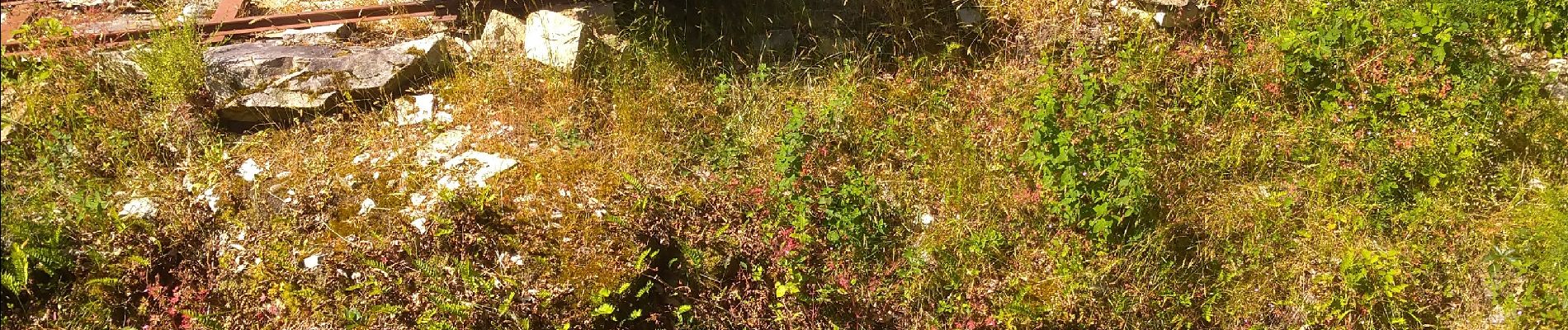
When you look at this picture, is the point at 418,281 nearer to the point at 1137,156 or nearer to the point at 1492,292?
the point at 1137,156

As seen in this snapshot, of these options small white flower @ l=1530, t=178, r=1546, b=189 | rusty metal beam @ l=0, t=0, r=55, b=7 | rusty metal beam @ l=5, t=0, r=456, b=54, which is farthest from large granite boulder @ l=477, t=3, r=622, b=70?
small white flower @ l=1530, t=178, r=1546, b=189

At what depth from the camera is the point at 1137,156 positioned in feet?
13.8

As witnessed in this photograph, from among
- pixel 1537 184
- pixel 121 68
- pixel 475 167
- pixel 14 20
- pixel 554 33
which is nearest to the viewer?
pixel 475 167

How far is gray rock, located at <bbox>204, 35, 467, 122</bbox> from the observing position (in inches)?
180

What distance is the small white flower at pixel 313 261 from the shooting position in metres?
3.86

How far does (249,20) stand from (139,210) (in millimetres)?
1405

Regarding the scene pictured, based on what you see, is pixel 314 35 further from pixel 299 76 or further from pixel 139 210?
pixel 139 210

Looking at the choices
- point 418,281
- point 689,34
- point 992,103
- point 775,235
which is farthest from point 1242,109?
point 418,281

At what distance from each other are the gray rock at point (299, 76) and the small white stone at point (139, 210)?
624mm

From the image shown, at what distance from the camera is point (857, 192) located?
4.16m

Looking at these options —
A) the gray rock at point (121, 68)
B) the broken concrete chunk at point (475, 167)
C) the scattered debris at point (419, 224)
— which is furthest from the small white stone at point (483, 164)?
the gray rock at point (121, 68)

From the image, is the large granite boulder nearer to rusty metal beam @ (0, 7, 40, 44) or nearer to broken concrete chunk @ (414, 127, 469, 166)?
broken concrete chunk @ (414, 127, 469, 166)

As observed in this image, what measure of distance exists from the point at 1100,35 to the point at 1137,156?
115 centimetres

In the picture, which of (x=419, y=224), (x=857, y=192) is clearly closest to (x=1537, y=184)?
(x=857, y=192)
